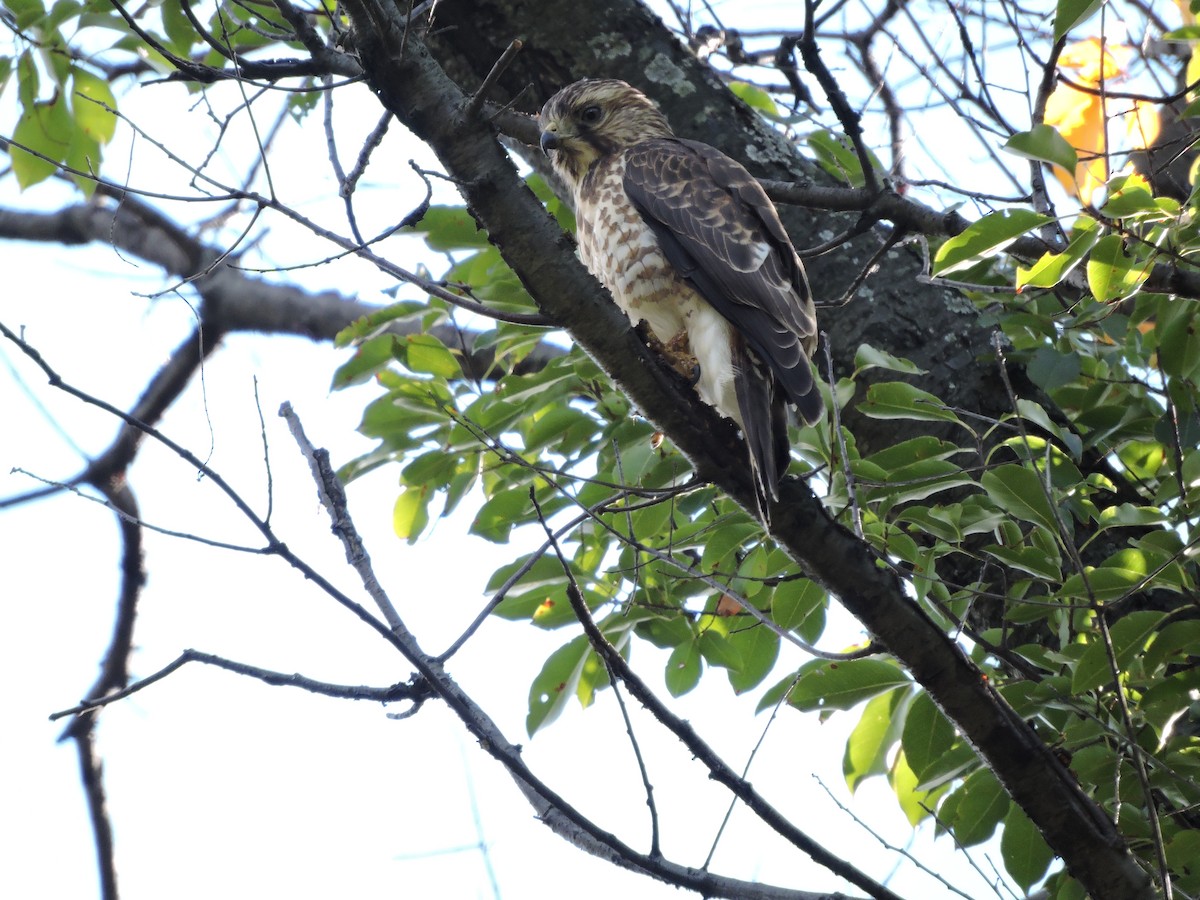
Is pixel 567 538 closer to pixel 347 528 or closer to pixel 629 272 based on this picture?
pixel 629 272

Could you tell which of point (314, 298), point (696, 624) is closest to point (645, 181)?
point (696, 624)

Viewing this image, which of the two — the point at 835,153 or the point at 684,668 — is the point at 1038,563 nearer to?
the point at 684,668

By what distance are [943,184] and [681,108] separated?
1079 millimetres

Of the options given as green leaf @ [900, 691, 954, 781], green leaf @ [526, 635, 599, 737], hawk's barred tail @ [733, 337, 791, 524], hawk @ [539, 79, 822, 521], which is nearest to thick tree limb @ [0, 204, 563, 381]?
hawk @ [539, 79, 822, 521]

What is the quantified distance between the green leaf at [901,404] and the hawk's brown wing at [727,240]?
35 cm

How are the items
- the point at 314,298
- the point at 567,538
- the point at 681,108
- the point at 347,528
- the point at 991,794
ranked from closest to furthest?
1. the point at 347,528
2. the point at 991,794
3. the point at 567,538
4. the point at 681,108
5. the point at 314,298

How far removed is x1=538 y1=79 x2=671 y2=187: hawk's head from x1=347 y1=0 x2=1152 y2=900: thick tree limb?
5.12ft

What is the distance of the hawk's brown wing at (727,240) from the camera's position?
119 inches

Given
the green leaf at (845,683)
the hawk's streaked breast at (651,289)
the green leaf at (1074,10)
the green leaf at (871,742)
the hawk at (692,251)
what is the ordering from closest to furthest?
the green leaf at (1074,10), the green leaf at (845,683), the green leaf at (871,742), the hawk at (692,251), the hawk's streaked breast at (651,289)

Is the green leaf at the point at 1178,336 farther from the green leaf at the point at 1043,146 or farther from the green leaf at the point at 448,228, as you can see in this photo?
the green leaf at the point at 448,228

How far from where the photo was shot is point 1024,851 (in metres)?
2.48

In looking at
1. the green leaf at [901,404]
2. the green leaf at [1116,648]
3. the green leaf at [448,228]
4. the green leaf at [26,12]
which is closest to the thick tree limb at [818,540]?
the green leaf at [1116,648]

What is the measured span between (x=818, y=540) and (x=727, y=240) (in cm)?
130

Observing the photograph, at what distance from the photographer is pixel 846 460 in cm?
234
